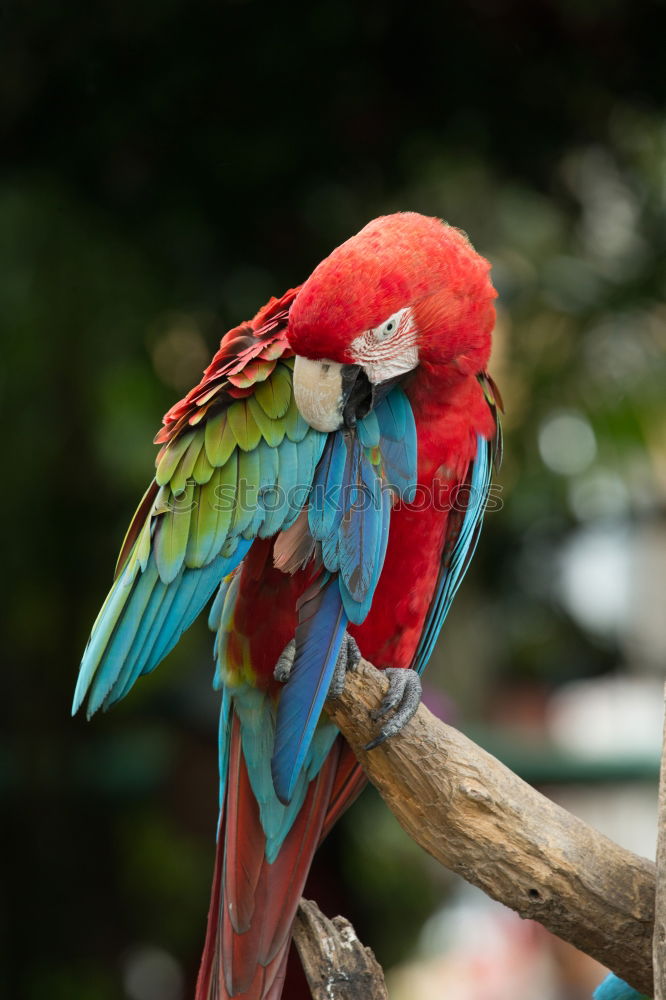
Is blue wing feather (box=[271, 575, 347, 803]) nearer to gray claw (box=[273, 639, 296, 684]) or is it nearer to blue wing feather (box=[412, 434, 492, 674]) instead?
gray claw (box=[273, 639, 296, 684])

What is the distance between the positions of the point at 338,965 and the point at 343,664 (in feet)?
0.88

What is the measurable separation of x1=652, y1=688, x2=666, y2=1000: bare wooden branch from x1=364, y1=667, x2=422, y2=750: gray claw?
22 cm

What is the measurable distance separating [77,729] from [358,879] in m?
0.59

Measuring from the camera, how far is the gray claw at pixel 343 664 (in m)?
0.95

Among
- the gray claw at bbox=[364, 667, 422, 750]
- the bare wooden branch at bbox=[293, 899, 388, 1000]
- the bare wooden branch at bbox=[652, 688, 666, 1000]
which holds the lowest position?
the bare wooden branch at bbox=[293, 899, 388, 1000]

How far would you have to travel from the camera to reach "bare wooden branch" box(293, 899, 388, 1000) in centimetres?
93

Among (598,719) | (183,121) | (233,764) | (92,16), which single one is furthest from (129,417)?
(598,719)

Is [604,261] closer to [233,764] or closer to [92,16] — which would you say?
[92,16]

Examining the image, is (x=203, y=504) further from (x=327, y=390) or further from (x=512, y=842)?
(x=512, y=842)

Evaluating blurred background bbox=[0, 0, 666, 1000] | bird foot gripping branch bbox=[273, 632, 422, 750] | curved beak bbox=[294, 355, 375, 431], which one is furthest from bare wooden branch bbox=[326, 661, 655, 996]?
blurred background bbox=[0, 0, 666, 1000]

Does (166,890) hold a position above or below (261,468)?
below

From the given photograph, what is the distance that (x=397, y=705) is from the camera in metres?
0.96

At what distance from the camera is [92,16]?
1.80m

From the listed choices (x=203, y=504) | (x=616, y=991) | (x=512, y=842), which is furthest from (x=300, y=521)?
(x=616, y=991)
